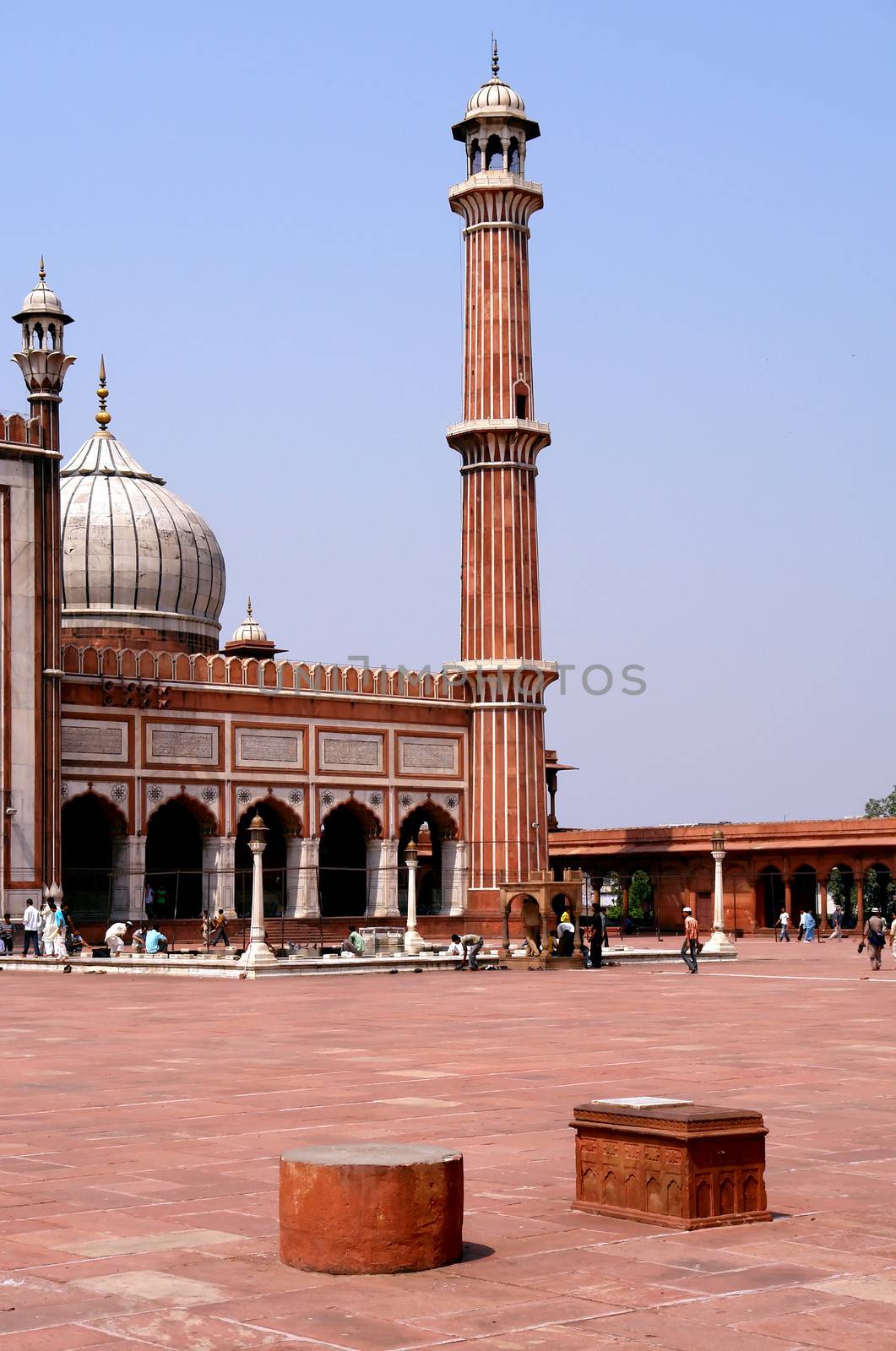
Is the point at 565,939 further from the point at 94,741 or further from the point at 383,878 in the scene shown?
the point at 94,741

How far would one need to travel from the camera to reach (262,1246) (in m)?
5.93

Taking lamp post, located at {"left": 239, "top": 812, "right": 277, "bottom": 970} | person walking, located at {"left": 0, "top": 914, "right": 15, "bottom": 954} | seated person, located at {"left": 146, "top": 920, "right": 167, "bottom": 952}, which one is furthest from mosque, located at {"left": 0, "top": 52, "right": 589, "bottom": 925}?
lamp post, located at {"left": 239, "top": 812, "right": 277, "bottom": 970}

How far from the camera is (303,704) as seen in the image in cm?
→ 3569

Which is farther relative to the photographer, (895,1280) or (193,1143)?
(193,1143)

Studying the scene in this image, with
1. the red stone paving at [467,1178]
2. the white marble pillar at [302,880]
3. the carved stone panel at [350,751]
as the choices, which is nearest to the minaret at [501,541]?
the carved stone panel at [350,751]

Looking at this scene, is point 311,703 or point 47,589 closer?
point 47,589

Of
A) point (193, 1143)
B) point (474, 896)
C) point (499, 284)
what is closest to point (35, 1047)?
point (193, 1143)

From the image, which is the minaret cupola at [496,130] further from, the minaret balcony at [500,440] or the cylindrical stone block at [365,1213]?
the cylindrical stone block at [365,1213]

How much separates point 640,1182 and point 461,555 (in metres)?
31.6

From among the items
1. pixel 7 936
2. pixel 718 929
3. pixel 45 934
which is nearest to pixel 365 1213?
pixel 45 934

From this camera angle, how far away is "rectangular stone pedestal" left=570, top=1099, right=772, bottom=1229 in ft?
20.4

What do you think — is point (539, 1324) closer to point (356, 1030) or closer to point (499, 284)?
point (356, 1030)

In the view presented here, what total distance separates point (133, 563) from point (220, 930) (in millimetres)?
9125

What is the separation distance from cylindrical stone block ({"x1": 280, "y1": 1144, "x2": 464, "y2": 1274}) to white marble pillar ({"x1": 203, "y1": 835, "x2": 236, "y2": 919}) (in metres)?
28.1
